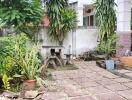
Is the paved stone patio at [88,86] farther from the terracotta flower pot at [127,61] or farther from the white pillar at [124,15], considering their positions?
the white pillar at [124,15]

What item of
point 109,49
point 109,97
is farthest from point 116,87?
point 109,49

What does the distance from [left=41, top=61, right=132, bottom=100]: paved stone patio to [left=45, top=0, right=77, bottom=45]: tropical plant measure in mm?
2672

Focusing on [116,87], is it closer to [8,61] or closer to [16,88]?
[16,88]

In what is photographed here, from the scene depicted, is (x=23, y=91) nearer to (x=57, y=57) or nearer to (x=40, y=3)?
(x=57, y=57)

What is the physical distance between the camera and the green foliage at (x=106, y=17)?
33.9 ft

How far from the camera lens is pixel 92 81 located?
257 inches

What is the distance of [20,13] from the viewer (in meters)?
9.04

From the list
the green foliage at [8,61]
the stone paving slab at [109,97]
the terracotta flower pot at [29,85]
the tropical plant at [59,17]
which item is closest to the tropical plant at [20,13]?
the tropical plant at [59,17]

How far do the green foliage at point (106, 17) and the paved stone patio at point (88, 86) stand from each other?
299 cm

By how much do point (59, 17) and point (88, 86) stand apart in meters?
4.67

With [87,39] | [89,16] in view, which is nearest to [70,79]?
[87,39]

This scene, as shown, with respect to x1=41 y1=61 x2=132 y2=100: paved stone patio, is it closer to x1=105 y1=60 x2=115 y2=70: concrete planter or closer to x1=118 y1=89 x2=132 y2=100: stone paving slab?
x1=118 y1=89 x2=132 y2=100: stone paving slab

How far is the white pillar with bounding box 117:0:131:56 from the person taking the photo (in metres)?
9.40

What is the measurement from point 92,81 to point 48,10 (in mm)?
4624
